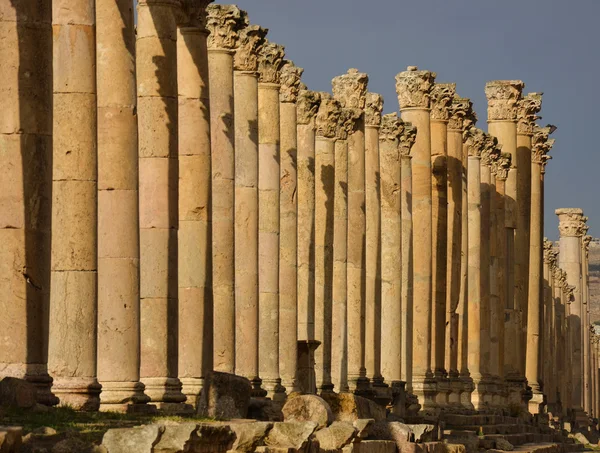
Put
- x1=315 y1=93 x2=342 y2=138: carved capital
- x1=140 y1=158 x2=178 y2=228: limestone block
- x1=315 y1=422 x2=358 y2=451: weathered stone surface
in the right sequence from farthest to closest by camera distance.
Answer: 1. x1=315 y1=93 x2=342 y2=138: carved capital
2. x1=140 y1=158 x2=178 y2=228: limestone block
3. x1=315 y1=422 x2=358 y2=451: weathered stone surface

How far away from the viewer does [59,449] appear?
22.3 m

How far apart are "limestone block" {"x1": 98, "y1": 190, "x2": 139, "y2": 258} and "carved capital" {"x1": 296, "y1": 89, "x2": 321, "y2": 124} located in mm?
20922

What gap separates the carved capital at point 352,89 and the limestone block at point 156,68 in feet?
77.2

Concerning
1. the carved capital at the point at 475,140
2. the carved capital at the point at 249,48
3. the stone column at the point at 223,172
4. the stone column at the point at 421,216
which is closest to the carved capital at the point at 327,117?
the stone column at the point at 421,216

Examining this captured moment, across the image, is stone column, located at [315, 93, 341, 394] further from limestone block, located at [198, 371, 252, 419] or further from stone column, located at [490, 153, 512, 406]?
limestone block, located at [198, 371, 252, 419]

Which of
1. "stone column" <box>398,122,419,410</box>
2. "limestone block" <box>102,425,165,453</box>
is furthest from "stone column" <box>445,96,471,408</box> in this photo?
"limestone block" <box>102,425,165,453</box>

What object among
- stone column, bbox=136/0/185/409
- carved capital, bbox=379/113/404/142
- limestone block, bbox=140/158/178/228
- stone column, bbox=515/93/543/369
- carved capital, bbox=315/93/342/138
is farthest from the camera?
stone column, bbox=515/93/543/369

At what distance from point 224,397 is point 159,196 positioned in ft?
15.8

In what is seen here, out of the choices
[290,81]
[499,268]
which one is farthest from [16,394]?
[499,268]

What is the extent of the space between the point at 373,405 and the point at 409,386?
64.1 ft

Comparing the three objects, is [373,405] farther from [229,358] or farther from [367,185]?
[367,185]

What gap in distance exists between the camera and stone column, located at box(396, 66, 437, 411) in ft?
215

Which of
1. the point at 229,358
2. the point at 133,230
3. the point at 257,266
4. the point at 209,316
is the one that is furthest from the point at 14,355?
the point at 257,266

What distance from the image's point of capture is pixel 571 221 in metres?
118
